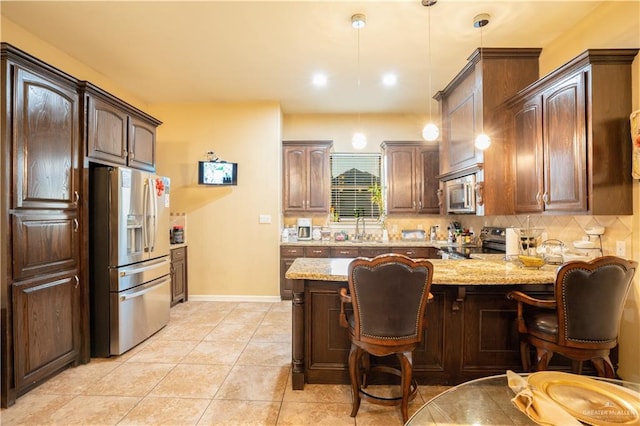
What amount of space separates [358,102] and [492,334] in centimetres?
353

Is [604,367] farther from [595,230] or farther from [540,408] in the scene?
[540,408]

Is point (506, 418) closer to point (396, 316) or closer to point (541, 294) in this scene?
point (396, 316)

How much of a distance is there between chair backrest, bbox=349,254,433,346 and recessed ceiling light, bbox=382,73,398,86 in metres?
2.76

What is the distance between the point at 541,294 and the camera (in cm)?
221

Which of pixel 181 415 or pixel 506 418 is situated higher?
pixel 506 418

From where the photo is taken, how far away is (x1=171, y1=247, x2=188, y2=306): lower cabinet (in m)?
4.25

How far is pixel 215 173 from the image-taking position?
4.50m

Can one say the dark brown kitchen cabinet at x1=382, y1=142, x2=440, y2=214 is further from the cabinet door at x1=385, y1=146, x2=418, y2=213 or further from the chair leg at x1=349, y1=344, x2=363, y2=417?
the chair leg at x1=349, y1=344, x2=363, y2=417

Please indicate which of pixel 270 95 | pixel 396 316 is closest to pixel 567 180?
pixel 396 316

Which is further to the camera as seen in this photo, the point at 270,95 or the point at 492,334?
the point at 270,95

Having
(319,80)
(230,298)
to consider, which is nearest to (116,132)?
(319,80)

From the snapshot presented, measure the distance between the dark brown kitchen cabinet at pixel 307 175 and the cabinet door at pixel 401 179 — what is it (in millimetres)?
970

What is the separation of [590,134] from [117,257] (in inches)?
153

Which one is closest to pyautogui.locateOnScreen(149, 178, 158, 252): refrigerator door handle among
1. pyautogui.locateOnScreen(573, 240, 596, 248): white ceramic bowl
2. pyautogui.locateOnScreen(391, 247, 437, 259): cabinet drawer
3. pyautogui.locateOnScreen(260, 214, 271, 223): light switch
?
pyautogui.locateOnScreen(260, 214, 271, 223): light switch
